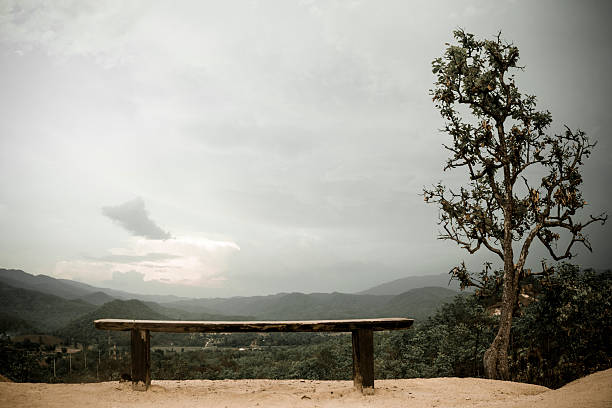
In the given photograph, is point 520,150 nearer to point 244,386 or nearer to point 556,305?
point 556,305

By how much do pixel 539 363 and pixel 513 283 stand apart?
239 centimetres

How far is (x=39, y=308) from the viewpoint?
90.5 ft

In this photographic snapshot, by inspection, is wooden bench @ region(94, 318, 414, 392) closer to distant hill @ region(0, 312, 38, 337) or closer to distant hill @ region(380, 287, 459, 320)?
distant hill @ region(0, 312, 38, 337)

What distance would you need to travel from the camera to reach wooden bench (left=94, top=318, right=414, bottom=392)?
5348 mm

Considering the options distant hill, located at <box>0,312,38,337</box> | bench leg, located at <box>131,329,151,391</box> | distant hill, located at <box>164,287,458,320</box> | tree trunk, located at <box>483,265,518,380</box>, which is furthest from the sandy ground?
distant hill, located at <box>164,287,458,320</box>

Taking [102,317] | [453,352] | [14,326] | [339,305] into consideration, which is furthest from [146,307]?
[453,352]

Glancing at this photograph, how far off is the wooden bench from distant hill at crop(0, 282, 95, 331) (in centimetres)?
2373

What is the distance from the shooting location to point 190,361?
50.0 feet

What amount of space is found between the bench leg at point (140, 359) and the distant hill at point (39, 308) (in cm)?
2365

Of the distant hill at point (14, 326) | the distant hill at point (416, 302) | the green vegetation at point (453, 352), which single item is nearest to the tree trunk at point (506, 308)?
the green vegetation at point (453, 352)

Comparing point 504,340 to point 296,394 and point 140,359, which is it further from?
point 140,359

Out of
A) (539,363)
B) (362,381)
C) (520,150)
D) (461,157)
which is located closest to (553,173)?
(520,150)

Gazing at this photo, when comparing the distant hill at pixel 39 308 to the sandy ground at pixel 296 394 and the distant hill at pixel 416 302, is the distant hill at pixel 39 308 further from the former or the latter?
the sandy ground at pixel 296 394

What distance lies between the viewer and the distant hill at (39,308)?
82.6ft
